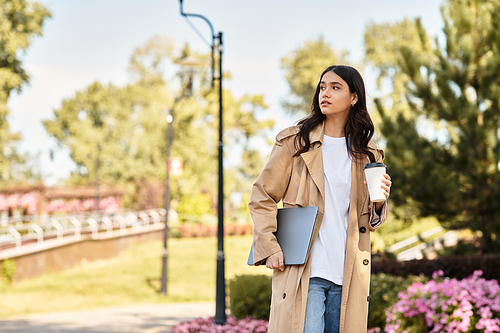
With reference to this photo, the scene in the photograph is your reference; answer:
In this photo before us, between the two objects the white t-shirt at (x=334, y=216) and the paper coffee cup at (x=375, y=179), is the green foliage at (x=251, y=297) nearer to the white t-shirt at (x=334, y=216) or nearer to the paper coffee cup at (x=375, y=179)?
the white t-shirt at (x=334, y=216)

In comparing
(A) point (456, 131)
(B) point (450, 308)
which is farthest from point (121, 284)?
(B) point (450, 308)

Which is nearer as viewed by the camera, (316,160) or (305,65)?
(316,160)

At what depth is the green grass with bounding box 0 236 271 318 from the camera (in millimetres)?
12602

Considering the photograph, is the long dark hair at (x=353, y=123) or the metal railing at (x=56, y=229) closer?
the long dark hair at (x=353, y=123)

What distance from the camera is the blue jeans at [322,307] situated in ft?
7.27

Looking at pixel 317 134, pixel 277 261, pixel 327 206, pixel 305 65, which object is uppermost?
pixel 305 65

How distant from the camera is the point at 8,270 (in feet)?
44.5

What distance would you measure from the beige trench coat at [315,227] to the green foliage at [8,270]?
13.2 meters

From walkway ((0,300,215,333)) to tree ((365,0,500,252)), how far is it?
485 centimetres

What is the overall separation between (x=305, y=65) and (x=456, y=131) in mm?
25763

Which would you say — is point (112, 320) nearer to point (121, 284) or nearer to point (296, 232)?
point (121, 284)

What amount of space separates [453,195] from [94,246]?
14224mm

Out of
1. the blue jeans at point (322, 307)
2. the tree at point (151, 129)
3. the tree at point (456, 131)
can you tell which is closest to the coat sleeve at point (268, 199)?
the blue jeans at point (322, 307)

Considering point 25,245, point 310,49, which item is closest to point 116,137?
point 310,49
